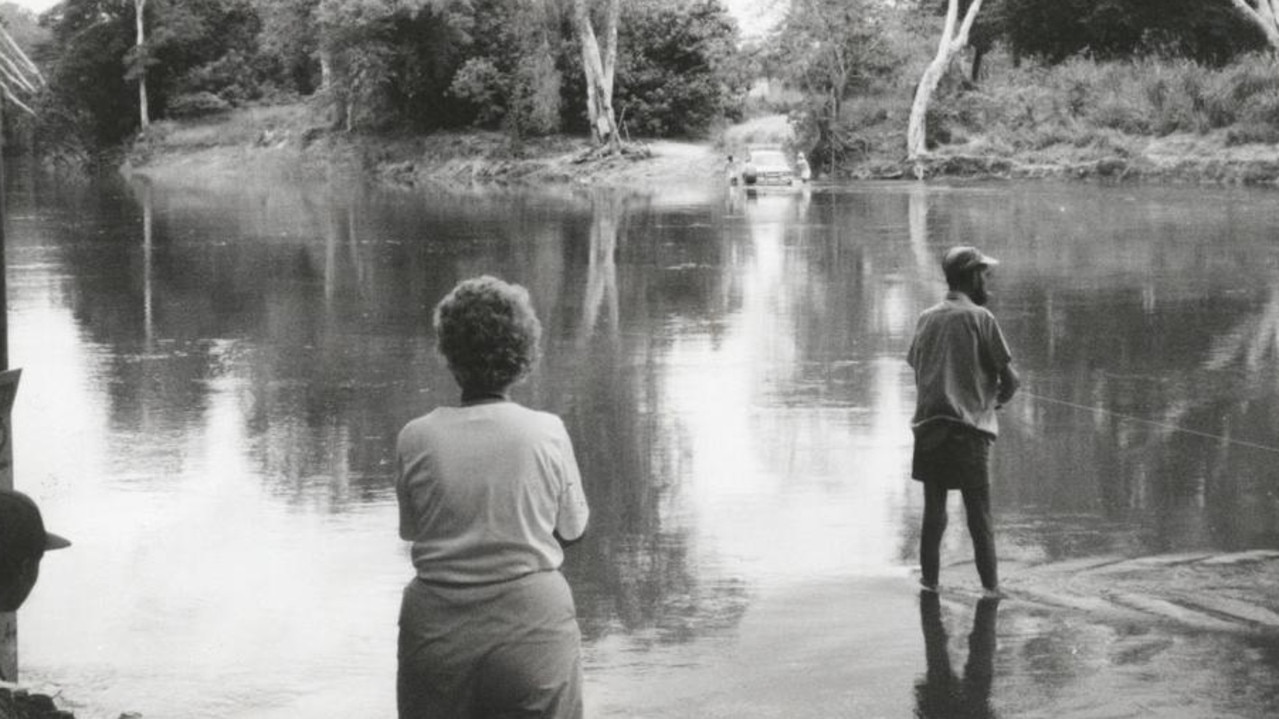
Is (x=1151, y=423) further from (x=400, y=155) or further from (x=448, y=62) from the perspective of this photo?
(x=400, y=155)

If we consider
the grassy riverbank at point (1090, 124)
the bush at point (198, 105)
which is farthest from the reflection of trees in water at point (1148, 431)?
the bush at point (198, 105)

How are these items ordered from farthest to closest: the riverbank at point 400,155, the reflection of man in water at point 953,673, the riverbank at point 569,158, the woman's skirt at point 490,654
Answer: the riverbank at point 400,155
the riverbank at point 569,158
the reflection of man in water at point 953,673
the woman's skirt at point 490,654

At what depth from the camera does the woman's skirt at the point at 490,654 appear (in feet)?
13.1

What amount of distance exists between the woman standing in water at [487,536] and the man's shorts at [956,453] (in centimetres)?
345

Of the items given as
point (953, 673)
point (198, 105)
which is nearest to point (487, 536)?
point (953, 673)

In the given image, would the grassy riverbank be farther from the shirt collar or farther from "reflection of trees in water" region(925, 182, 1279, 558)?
the shirt collar

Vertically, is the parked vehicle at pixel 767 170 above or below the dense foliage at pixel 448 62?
below

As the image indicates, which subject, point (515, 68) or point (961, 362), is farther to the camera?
point (515, 68)

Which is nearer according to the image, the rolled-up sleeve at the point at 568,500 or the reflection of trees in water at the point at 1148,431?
the rolled-up sleeve at the point at 568,500

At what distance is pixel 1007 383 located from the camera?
24.2ft

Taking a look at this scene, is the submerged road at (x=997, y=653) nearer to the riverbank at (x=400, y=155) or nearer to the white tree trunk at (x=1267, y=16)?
the white tree trunk at (x=1267, y=16)

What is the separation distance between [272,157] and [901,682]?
68.5m

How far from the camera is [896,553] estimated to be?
8.52 meters

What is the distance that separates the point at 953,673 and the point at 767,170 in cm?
4180
